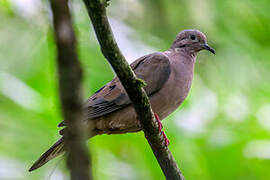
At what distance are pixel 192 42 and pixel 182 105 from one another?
98cm

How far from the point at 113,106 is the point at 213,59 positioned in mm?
2556

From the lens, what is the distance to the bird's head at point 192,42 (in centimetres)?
430

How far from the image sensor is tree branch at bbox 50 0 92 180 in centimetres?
82

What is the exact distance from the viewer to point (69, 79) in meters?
0.83

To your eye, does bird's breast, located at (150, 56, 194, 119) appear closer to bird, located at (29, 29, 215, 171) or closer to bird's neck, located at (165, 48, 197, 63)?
bird, located at (29, 29, 215, 171)

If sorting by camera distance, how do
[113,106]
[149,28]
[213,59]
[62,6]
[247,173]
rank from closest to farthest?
[62,6]
[113,106]
[247,173]
[149,28]
[213,59]

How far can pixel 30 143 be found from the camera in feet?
15.7

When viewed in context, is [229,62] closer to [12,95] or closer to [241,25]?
[241,25]

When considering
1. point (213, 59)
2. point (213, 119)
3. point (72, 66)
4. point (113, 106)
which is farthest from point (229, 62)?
point (72, 66)

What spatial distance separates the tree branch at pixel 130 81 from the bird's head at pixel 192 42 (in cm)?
151

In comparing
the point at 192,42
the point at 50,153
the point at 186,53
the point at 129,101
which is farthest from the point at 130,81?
the point at 192,42

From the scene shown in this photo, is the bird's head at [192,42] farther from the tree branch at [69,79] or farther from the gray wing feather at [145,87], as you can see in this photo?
the tree branch at [69,79]

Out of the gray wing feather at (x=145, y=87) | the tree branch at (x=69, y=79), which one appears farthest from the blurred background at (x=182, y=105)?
the tree branch at (x=69, y=79)

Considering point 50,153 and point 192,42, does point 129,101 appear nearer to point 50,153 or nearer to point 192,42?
point 50,153
